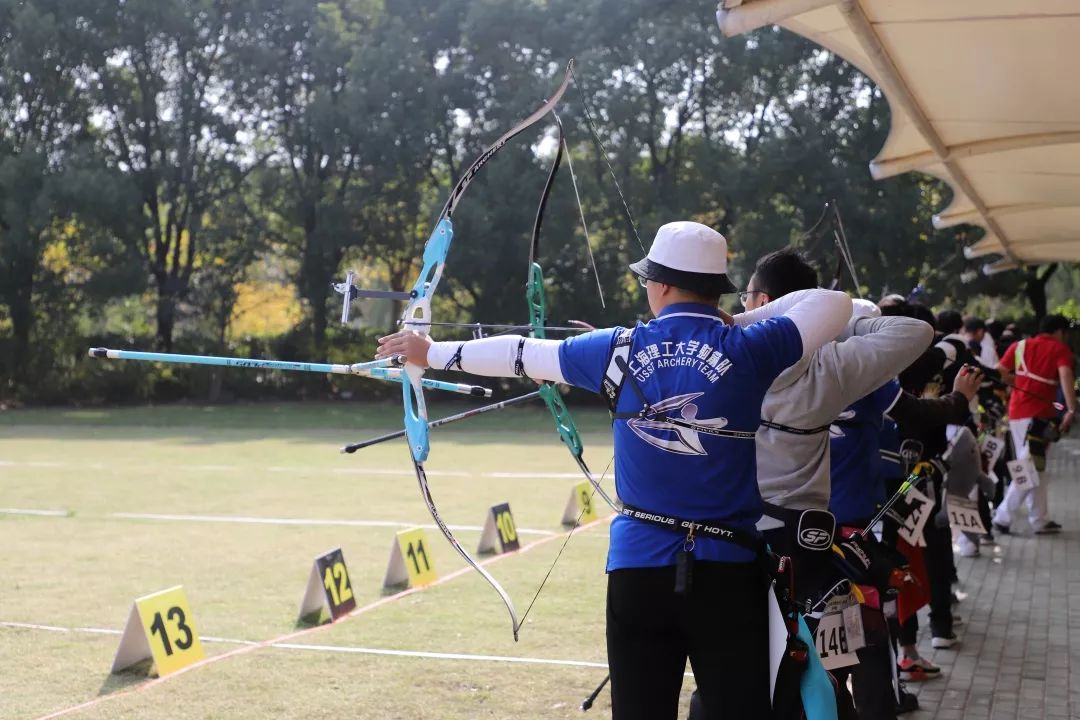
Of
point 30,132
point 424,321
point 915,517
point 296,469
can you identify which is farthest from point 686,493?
point 30,132

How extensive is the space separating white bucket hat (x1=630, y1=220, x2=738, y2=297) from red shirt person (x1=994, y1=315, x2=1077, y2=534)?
634cm

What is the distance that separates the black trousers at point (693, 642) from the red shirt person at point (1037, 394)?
6.40 metres

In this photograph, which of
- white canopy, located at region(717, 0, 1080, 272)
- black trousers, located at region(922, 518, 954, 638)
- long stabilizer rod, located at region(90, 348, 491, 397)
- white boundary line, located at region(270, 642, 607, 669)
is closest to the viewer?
long stabilizer rod, located at region(90, 348, 491, 397)

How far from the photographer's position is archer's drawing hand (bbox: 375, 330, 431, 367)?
283 centimetres

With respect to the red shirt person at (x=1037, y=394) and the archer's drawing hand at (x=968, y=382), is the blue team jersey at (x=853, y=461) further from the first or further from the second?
the red shirt person at (x=1037, y=394)

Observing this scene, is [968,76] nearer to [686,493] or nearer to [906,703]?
[906,703]

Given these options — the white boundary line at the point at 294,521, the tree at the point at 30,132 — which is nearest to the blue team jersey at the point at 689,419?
the white boundary line at the point at 294,521

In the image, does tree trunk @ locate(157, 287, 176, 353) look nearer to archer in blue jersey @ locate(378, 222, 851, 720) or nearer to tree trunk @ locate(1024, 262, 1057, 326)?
tree trunk @ locate(1024, 262, 1057, 326)

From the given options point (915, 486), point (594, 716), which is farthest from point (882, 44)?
point (594, 716)

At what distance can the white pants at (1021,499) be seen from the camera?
27.9ft

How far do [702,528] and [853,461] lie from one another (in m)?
1.33

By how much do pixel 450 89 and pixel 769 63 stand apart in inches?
291

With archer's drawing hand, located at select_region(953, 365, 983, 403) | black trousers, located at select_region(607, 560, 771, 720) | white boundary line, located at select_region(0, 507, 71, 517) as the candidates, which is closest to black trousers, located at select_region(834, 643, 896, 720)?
archer's drawing hand, located at select_region(953, 365, 983, 403)

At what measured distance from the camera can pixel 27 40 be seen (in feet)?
90.1
